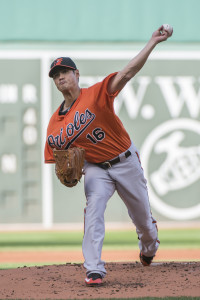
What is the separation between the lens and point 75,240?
867 cm

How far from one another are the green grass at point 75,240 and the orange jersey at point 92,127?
3.68 m

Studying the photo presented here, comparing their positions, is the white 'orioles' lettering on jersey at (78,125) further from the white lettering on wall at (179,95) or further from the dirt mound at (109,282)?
the white lettering on wall at (179,95)

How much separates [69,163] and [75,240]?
4.72 m

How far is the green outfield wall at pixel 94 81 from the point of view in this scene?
396 inches

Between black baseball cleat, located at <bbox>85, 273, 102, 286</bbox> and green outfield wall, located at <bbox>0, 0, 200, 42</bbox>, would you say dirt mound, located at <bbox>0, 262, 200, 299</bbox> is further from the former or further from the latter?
green outfield wall, located at <bbox>0, 0, 200, 42</bbox>

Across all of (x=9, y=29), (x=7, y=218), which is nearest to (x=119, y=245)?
(x=7, y=218)

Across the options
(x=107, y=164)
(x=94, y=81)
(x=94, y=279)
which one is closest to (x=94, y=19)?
(x=94, y=81)

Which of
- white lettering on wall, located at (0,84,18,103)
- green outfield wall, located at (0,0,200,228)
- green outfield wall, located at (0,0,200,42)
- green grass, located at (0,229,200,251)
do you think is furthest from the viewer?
green outfield wall, located at (0,0,200,42)

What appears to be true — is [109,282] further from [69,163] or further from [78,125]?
[78,125]

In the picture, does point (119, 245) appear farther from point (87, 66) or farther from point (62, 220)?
point (87, 66)

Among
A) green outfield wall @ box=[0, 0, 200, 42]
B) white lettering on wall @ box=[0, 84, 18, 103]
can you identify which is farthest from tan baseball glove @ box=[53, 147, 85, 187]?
green outfield wall @ box=[0, 0, 200, 42]

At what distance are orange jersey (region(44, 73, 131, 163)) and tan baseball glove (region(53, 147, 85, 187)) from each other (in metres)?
0.09

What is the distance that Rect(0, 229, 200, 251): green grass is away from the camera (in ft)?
25.9

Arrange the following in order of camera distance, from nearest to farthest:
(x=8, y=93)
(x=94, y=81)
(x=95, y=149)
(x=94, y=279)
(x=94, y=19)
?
(x=94, y=279)
(x=95, y=149)
(x=8, y=93)
(x=94, y=81)
(x=94, y=19)
